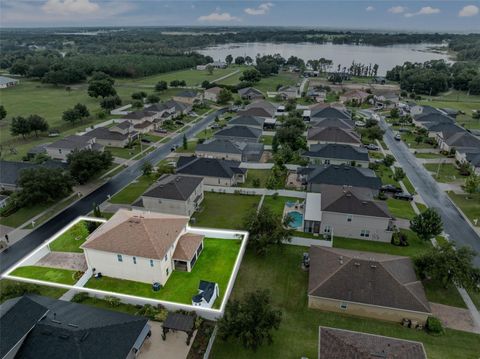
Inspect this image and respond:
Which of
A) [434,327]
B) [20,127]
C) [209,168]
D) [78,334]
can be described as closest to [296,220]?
[209,168]

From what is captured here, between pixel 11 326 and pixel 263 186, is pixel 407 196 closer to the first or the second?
pixel 263 186

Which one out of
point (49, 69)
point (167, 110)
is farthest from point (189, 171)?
point (49, 69)

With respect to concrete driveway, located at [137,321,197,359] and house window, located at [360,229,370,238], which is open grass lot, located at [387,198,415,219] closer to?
house window, located at [360,229,370,238]

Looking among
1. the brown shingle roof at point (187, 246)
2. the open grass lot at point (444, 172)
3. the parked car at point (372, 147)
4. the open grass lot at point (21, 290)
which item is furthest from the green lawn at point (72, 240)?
the parked car at point (372, 147)

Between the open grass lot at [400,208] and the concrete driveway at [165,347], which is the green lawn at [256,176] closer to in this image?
the open grass lot at [400,208]

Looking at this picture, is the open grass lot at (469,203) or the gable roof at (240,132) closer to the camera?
the open grass lot at (469,203)

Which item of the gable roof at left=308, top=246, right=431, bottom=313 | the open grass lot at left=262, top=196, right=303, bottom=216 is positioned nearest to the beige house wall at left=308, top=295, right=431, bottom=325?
the gable roof at left=308, top=246, right=431, bottom=313
